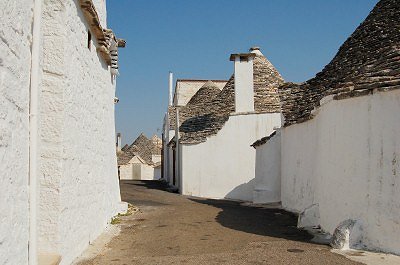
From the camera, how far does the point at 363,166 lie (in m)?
7.11

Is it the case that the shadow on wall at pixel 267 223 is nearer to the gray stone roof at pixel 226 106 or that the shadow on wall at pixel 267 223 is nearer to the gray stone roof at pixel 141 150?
the gray stone roof at pixel 226 106

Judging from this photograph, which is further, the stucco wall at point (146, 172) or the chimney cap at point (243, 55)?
the stucco wall at point (146, 172)

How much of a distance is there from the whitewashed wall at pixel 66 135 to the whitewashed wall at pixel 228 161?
12.3 m

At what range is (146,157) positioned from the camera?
165ft

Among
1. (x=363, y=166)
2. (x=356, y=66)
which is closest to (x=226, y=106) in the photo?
(x=356, y=66)

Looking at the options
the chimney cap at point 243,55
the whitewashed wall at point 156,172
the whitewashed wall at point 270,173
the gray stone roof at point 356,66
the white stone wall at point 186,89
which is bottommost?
the whitewashed wall at point 156,172

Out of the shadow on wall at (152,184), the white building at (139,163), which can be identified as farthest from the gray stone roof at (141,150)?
the shadow on wall at (152,184)

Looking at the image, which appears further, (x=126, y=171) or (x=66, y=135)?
(x=126, y=171)

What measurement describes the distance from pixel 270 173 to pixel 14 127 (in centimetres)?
1243

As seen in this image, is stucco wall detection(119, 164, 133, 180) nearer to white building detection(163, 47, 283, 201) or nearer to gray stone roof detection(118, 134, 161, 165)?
gray stone roof detection(118, 134, 161, 165)

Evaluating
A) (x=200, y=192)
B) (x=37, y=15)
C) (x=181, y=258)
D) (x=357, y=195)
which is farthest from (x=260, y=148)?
(x=37, y=15)

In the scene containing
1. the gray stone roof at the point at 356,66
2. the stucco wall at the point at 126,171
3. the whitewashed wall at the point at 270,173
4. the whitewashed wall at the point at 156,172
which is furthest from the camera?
the whitewashed wall at the point at 156,172

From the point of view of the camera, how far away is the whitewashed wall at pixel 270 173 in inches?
594

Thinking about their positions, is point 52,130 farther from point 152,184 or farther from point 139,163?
point 139,163
